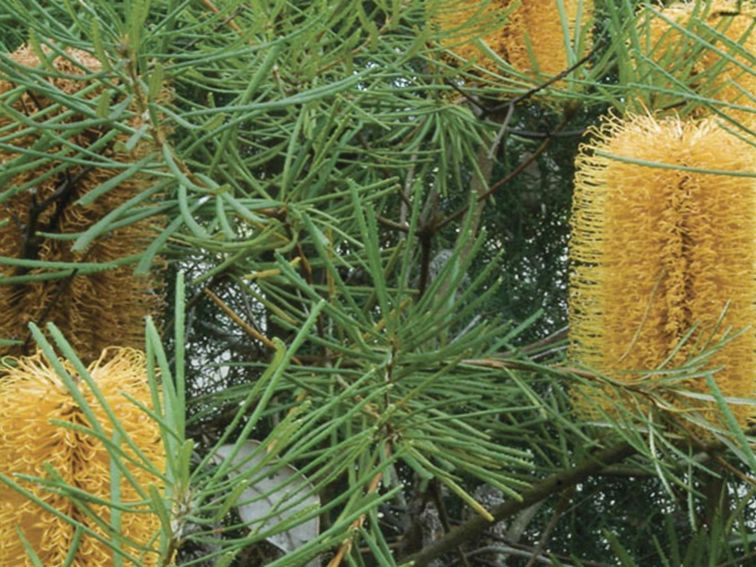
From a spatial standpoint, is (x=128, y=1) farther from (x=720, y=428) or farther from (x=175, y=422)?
(x=720, y=428)

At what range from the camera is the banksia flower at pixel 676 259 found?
0.64 metres

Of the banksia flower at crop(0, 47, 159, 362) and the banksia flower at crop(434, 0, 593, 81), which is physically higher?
the banksia flower at crop(434, 0, 593, 81)

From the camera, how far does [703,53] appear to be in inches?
30.3

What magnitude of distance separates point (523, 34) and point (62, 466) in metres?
0.45

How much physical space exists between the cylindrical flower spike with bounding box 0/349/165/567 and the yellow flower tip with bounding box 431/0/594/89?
0.37 meters

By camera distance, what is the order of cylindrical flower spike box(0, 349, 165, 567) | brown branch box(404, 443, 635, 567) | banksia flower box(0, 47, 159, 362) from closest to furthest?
1. cylindrical flower spike box(0, 349, 165, 567)
2. banksia flower box(0, 47, 159, 362)
3. brown branch box(404, 443, 635, 567)

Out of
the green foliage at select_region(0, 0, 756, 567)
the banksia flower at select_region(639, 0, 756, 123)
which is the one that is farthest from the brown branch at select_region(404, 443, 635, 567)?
the banksia flower at select_region(639, 0, 756, 123)

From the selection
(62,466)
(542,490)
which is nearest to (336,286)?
(542,490)

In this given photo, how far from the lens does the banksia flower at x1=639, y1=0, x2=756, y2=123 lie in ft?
2.37

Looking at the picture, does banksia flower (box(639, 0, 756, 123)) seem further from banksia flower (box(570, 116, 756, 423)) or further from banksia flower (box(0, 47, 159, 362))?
banksia flower (box(0, 47, 159, 362))

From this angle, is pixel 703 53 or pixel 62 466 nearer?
pixel 62 466

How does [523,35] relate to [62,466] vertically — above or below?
above

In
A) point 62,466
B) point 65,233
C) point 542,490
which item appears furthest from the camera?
point 542,490

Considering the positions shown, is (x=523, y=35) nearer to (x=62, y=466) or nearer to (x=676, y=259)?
(x=676, y=259)
